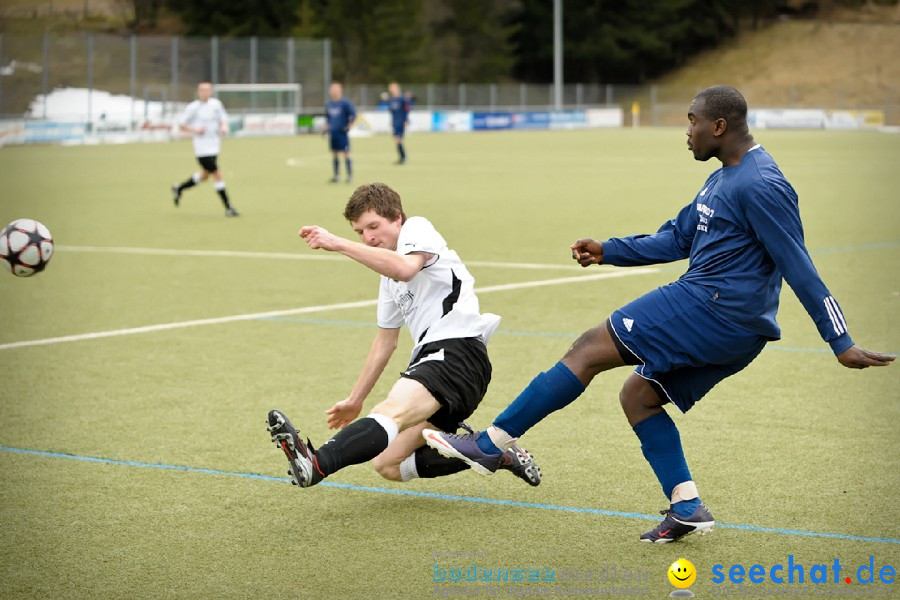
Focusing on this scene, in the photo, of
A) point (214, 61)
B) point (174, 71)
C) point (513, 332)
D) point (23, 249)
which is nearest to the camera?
point (23, 249)

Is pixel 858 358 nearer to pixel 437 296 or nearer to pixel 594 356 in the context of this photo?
pixel 594 356

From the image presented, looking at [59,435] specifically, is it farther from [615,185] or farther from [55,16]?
[55,16]

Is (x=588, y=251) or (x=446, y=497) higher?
(x=588, y=251)

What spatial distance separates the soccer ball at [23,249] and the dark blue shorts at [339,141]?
62.2 ft

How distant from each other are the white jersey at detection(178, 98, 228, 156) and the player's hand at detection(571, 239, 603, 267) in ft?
52.4

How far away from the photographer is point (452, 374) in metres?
5.61

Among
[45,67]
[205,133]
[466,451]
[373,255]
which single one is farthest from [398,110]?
[466,451]

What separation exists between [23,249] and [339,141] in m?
19.3

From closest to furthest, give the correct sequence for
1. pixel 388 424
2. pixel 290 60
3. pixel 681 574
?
pixel 681 574
pixel 388 424
pixel 290 60

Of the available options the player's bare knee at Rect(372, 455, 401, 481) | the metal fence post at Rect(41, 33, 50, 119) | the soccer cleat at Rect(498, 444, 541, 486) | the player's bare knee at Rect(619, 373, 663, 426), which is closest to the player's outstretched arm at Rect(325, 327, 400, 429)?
the player's bare knee at Rect(372, 455, 401, 481)

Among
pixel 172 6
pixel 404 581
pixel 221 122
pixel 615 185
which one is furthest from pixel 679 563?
pixel 172 6

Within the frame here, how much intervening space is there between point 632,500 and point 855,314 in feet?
19.4

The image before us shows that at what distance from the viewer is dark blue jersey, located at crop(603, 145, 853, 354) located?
481 cm

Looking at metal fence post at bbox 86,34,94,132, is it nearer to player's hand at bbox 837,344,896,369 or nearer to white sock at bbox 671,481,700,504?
white sock at bbox 671,481,700,504
